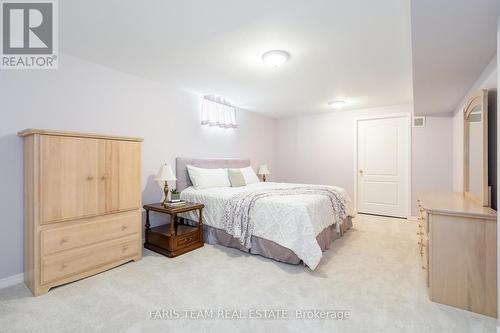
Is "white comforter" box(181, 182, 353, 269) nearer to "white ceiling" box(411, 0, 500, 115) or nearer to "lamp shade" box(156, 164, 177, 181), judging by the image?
"lamp shade" box(156, 164, 177, 181)

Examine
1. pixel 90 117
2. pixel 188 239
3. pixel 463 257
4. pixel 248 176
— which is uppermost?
pixel 90 117

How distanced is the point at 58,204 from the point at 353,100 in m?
4.42

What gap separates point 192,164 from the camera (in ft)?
12.6

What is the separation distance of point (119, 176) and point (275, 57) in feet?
6.61

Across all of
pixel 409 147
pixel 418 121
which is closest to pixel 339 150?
pixel 409 147

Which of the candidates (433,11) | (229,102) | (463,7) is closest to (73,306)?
(433,11)

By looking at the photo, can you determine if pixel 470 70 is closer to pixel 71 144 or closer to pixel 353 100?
pixel 353 100

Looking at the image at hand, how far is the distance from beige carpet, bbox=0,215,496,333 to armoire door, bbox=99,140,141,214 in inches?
26.1

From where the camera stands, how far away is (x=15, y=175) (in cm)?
219

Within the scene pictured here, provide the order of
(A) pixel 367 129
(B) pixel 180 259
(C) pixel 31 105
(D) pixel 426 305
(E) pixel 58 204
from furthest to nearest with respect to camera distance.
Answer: (A) pixel 367 129 → (B) pixel 180 259 → (C) pixel 31 105 → (E) pixel 58 204 → (D) pixel 426 305

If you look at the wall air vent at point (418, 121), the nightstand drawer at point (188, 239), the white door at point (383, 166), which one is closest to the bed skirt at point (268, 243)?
the nightstand drawer at point (188, 239)

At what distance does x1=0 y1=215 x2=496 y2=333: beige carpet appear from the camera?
1612 millimetres

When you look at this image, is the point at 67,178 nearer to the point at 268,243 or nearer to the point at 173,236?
the point at 173,236

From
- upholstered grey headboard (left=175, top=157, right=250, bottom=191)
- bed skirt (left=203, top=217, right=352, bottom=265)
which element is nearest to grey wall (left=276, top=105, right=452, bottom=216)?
upholstered grey headboard (left=175, top=157, right=250, bottom=191)
